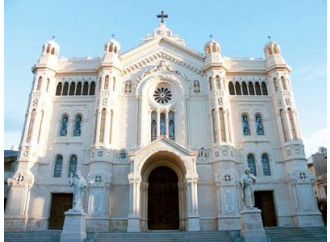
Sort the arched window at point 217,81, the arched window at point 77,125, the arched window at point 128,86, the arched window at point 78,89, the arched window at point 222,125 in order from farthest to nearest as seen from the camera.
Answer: the arched window at point 78,89 → the arched window at point 128,86 → the arched window at point 217,81 → the arched window at point 77,125 → the arched window at point 222,125

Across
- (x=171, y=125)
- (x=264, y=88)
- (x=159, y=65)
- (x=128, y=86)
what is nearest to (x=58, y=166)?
(x=128, y=86)

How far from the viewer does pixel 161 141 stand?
21016mm

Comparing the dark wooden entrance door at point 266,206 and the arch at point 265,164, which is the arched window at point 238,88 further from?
the dark wooden entrance door at point 266,206

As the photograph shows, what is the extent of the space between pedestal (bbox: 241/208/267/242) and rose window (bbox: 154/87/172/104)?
1273 centimetres

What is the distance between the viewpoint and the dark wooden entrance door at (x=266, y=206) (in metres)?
21.3

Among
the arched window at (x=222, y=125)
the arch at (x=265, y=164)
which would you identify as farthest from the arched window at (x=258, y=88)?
the arch at (x=265, y=164)

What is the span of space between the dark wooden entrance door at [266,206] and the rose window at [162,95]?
11.1 m

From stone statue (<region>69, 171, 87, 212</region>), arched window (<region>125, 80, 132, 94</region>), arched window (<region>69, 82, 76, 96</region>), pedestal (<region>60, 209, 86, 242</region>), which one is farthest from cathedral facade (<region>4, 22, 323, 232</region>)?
pedestal (<region>60, 209, 86, 242</region>)

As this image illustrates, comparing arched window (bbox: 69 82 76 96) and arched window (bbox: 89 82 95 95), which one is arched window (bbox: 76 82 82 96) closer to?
arched window (bbox: 69 82 76 96)

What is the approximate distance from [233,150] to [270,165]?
3455mm

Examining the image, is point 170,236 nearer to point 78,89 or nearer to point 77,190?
point 77,190

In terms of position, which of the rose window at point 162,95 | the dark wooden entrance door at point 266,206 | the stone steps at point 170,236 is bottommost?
the stone steps at point 170,236

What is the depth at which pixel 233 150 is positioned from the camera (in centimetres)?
2214

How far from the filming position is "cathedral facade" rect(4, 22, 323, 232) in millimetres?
20250
